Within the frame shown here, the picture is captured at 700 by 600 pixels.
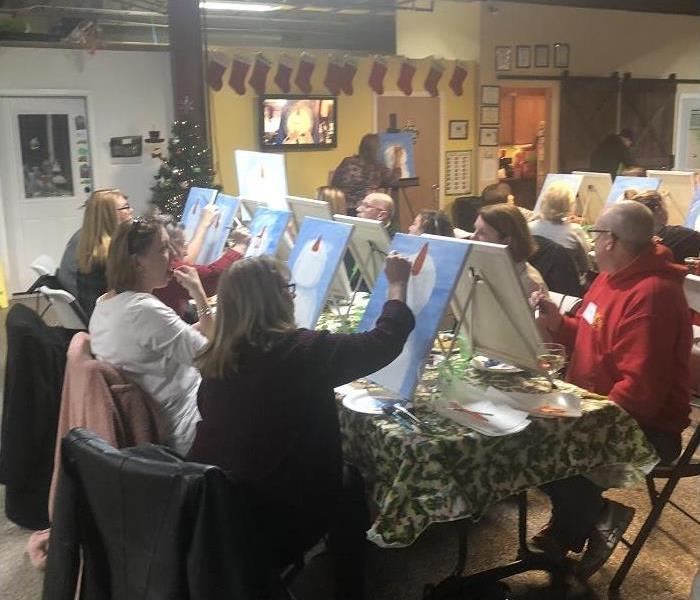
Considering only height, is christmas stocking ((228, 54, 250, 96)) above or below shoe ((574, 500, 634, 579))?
above

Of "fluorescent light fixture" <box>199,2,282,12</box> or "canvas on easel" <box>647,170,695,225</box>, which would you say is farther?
"fluorescent light fixture" <box>199,2,282,12</box>

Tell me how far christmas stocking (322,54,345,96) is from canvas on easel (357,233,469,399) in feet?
20.8

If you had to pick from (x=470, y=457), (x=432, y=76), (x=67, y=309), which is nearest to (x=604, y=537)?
(x=470, y=457)

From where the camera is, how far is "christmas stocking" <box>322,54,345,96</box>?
325 inches

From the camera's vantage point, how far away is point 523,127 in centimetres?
1030

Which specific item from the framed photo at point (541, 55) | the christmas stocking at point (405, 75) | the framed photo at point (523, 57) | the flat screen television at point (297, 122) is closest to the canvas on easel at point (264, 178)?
the flat screen television at point (297, 122)

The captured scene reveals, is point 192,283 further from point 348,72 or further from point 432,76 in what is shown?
point 432,76

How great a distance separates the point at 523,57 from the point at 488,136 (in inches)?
39.7

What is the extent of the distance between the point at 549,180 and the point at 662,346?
3.72 meters

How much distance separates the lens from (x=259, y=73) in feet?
25.8

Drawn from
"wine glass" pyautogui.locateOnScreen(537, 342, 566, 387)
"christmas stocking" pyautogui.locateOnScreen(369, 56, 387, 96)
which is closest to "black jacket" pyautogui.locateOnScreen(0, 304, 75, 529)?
"wine glass" pyautogui.locateOnScreen(537, 342, 566, 387)

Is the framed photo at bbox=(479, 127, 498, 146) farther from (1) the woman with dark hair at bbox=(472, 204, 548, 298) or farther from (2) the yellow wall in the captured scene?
(1) the woman with dark hair at bbox=(472, 204, 548, 298)

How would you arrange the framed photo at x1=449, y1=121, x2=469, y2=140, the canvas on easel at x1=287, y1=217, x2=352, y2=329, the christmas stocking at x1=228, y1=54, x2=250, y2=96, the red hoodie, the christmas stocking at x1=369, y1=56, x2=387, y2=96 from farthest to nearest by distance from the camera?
the framed photo at x1=449, y1=121, x2=469, y2=140 → the christmas stocking at x1=369, y1=56, x2=387, y2=96 → the christmas stocking at x1=228, y1=54, x2=250, y2=96 → the canvas on easel at x1=287, y1=217, x2=352, y2=329 → the red hoodie

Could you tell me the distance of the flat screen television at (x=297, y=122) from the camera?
7.98 metres
